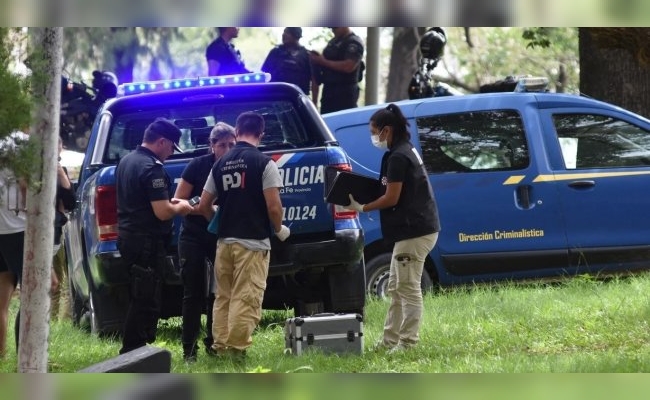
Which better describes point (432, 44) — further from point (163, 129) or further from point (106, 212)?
point (163, 129)

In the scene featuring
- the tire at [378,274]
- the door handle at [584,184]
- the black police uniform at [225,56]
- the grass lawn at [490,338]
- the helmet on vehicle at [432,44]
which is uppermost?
the helmet on vehicle at [432,44]

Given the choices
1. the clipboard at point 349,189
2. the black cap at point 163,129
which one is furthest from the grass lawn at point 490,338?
the black cap at point 163,129

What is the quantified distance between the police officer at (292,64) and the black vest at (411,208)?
19.4ft

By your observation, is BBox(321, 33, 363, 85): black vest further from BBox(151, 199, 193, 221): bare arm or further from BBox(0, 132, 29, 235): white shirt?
BBox(0, 132, 29, 235): white shirt

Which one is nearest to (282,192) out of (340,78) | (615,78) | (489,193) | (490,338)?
(490,338)

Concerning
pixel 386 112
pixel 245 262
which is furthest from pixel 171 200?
pixel 386 112

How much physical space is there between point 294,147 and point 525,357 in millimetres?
2449

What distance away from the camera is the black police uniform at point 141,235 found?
9.20 metres

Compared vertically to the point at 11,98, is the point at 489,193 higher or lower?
lower

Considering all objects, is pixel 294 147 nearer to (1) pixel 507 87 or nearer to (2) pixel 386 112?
(2) pixel 386 112

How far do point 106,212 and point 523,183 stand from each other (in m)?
4.12

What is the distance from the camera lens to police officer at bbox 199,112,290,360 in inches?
359

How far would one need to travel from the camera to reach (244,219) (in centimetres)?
913

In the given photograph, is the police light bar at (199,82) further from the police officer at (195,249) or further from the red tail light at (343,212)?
the red tail light at (343,212)
